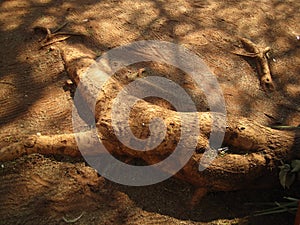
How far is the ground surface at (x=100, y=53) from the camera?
2.68m

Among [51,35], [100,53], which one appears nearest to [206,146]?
[100,53]

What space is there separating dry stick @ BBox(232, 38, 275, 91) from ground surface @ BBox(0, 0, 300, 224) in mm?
82

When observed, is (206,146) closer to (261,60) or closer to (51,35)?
(261,60)

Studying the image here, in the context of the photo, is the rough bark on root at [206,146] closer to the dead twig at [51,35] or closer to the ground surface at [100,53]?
the ground surface at [100,53]

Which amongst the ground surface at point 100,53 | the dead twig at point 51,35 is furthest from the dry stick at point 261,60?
the dead twig at point 51,35

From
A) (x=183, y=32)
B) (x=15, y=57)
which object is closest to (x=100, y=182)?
(x=15, y=57)

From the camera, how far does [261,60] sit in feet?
13.2

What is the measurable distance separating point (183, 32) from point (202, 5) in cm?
70

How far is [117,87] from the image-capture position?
3.16m

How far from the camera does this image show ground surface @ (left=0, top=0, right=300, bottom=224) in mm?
2678

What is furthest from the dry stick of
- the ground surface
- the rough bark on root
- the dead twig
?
the dead twig

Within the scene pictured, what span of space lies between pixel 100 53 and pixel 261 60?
1776 millimetres

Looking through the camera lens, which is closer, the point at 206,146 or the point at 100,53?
the point at 206,146

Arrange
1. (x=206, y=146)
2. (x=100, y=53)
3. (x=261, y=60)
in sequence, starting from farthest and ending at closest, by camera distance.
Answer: (x=261, y=60) → (x=100, y=53) → (x=206, y=146)
